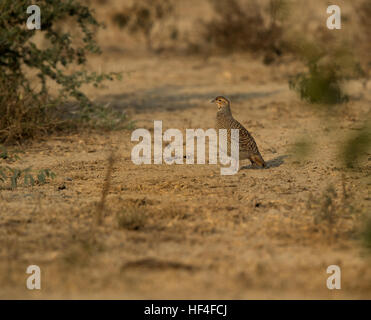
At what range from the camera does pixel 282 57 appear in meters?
13.0

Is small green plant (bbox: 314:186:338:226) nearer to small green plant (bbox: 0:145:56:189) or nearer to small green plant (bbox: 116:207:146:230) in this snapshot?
small green plant (bbox: 116:207:146:230)

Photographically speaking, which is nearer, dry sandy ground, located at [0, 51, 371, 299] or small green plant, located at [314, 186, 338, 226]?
dry sandy ground, located at [0, 51, 371, 299]

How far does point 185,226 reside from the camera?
4543mm

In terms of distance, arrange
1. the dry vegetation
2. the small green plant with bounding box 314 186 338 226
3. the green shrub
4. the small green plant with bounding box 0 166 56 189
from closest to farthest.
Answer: the dry vegetation → the small green plant with bounding box 314 186 338 226 → the small green plant with bounding box 0 166 56 189 → the green shrub

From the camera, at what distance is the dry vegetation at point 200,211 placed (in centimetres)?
351

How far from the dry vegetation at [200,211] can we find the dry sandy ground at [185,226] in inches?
0.4

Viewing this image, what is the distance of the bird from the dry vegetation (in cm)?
15

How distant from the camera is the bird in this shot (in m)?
6.04

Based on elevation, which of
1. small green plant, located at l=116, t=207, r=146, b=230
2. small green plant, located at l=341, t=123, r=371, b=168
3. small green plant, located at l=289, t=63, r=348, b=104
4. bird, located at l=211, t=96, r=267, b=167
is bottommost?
small green plant, located at l=116, t=207, r=146, b=230

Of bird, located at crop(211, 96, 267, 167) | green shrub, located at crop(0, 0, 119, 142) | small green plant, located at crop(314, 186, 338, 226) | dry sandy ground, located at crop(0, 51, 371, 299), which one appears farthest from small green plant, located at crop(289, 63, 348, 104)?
green shrub, located at crop(0, 0, 119, 142)

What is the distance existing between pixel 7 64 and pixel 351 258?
575cm

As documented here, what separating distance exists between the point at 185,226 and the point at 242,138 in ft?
5.68

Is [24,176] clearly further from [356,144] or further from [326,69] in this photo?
[326,69]
